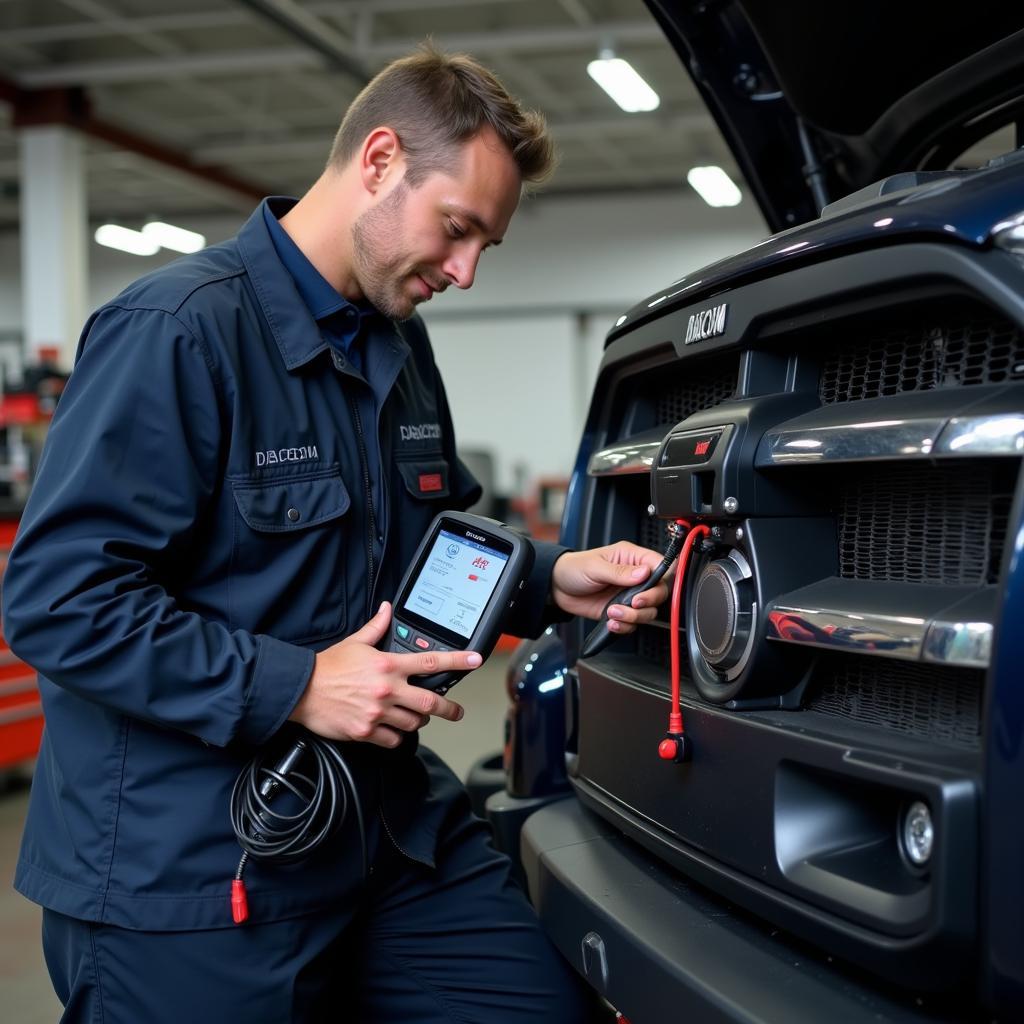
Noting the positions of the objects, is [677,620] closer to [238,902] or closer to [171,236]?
[238,902]

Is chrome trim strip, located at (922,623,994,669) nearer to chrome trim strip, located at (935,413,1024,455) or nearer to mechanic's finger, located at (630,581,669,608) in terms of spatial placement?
chrome trim strip, located at (935,413,1024,455)

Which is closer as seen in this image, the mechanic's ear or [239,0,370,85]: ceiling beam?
the mechanic's ear

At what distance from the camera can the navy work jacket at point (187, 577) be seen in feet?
4.70

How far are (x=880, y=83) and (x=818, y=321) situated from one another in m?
0.98

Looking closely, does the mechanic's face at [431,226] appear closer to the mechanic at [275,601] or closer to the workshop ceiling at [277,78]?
the mechanic at [275,601]

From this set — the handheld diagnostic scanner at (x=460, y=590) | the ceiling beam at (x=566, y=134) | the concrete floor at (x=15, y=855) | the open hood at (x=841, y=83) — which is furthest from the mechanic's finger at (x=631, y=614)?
the ceiling beam at (x=566, y=134)

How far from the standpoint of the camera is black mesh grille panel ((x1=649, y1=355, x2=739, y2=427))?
153 centimetres

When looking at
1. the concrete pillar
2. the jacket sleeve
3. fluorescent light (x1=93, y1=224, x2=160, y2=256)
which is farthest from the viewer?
fluorescent light (x1=93, y1=224, x2=160, y2=256)

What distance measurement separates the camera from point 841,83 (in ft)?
6.46

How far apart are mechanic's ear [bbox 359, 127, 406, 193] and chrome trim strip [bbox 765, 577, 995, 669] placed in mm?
917

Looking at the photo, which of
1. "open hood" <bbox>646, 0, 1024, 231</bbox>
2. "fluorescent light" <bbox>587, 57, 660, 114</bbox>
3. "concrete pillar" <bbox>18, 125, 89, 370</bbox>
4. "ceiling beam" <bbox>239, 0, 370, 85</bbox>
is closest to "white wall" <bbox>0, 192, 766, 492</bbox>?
"fluorescent light" <bbox>587, 57, 660, 114</bbox>

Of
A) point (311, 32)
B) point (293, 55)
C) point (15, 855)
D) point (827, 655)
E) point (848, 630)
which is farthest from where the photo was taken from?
point (293, 55)

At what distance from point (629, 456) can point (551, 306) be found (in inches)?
470

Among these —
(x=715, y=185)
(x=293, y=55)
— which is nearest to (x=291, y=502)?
(x=293, y=55)
